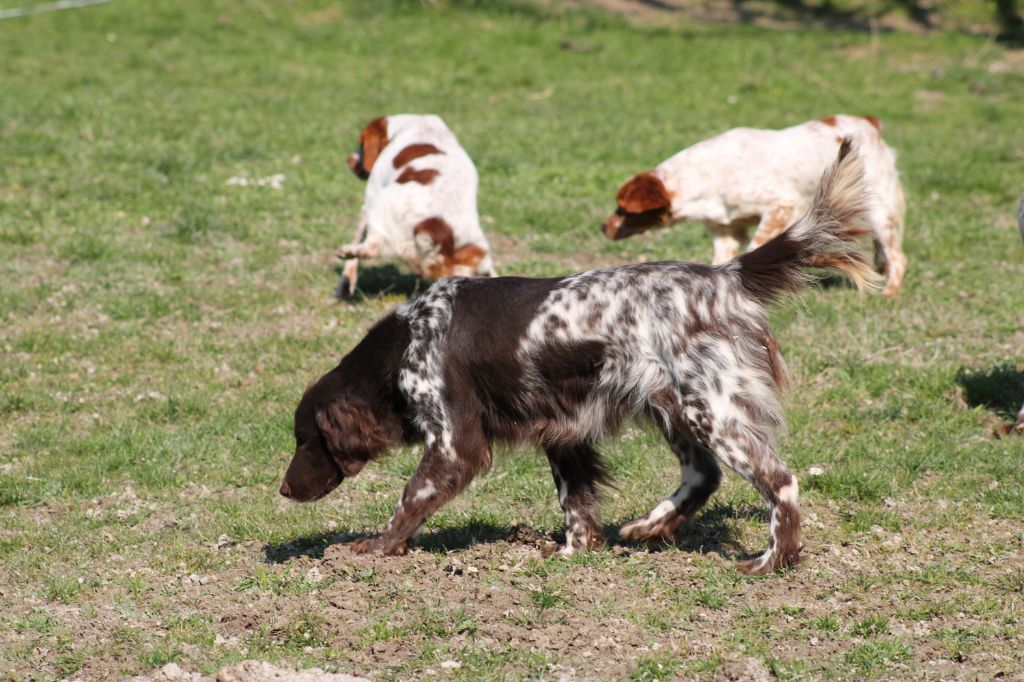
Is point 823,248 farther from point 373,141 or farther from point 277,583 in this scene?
point 373,141

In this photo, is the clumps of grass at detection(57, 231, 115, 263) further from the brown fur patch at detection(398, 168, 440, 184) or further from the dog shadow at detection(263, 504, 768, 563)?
the dog shadow at detection(263, 504, 768, 563)

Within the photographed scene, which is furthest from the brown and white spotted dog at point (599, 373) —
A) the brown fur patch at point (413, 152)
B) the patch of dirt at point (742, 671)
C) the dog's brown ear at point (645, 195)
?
the dog's brown ear at point (645, 195)

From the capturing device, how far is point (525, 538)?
5.51 metres

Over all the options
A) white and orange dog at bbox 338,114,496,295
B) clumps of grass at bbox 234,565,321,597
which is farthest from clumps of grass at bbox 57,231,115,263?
clumps of grass at bbox 234,565,321,597

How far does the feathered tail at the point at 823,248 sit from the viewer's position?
4984 mm

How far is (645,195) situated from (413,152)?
178 centimetres

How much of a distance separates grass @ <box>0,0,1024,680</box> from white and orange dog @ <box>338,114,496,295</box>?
50 centimetres

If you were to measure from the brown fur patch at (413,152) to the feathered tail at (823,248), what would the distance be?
4.61m

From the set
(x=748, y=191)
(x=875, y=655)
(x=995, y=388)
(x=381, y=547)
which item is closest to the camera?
(x=875, y=655)

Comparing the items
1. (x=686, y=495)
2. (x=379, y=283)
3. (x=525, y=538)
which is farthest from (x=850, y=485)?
(x=379, y=283)

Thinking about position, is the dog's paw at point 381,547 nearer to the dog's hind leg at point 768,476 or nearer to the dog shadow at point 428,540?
the dog shadow at point 428,540

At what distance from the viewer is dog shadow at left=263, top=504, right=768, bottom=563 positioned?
5375 millimetres

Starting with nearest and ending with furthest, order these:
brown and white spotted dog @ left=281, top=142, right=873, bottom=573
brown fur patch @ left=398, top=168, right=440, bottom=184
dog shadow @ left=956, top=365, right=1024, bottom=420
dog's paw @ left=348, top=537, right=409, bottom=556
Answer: brown and white spotted dog @ left=281, top=142, right=873, bottom=573
dog's paw @ left=348, top=537, right=409, bottom=556
dog shadow @ left=956, top=365, right=1024, bottom=420
brown fur patch @ left=398, top=168, right=440, bottom=184

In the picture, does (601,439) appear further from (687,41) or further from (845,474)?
(687,41)
